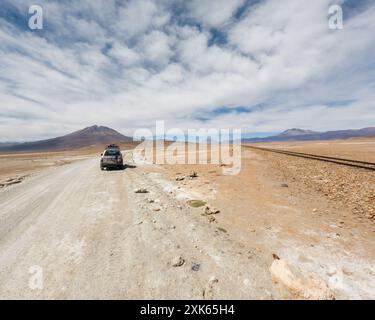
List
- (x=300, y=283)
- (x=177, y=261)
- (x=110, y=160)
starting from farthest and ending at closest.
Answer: (x=110, y=160) → (x=177, y=261) → (x=300, y=283)

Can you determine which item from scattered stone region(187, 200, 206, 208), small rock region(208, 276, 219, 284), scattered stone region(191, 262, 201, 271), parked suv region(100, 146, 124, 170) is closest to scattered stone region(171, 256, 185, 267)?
scattered stone region(191, 262, 201, 271)

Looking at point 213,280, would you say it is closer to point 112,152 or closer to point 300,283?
point 300,283

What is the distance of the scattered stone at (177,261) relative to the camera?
441 cm

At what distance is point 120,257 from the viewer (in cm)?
473

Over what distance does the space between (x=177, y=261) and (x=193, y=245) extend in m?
0.87

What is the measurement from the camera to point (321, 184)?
37.0 feet

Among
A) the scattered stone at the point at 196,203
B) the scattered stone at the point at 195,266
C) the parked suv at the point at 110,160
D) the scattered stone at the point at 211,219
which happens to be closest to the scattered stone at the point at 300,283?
the scattered stone at the point at 195,266

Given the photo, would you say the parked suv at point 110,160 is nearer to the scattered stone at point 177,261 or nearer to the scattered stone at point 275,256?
the scattered stone at point 177,261

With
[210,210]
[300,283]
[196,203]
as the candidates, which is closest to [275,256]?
[300,283]
